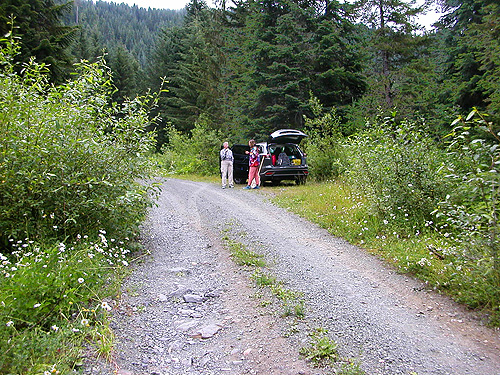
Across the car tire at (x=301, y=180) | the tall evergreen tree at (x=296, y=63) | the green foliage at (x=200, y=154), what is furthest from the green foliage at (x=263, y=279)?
the green foliage at (x=200, y=154)

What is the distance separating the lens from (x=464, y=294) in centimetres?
419

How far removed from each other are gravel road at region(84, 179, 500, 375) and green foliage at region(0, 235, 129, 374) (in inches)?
9.2

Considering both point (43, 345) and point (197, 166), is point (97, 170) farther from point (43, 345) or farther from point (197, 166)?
point (197, 166)

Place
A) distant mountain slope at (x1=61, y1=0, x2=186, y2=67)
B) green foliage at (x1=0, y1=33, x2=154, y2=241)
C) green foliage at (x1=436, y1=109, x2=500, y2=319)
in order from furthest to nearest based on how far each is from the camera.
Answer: distant mountain slope at (x1=61, y1=0, x2=186, y2=67)
green foliage at (x1=0, y1=33, x2=154, y2=241)
green foliage at (x1=436, y1=109, x2=500, y2=319)

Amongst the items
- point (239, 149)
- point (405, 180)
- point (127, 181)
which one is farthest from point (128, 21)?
point (405, 180)

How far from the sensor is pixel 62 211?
5.06 meters

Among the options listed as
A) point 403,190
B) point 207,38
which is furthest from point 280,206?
point 207,38

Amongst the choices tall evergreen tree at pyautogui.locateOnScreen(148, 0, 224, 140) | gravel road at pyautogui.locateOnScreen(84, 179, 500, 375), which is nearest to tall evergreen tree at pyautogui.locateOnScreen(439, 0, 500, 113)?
gravel road at pyautogui.locateOnScreen(84, 179, 500, 375)

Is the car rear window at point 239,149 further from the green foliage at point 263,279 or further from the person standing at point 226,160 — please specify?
the green foliage at point 263,279

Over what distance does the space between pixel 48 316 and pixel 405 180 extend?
20.0 ft

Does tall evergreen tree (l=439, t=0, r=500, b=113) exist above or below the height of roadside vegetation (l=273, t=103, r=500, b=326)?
above

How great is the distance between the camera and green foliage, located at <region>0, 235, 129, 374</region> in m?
2.64

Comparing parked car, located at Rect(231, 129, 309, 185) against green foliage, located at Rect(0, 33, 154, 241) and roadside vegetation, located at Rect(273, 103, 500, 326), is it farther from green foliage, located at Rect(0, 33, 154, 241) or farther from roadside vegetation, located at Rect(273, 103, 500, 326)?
green foliage, located at Rect(0, 33, 154, 241)

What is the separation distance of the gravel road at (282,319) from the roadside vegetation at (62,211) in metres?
0.36
